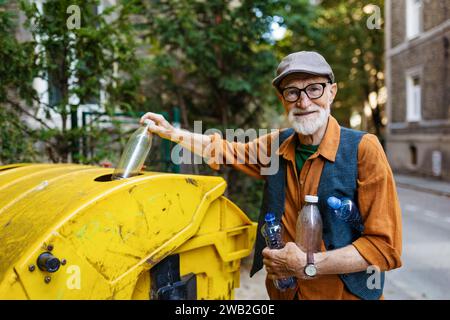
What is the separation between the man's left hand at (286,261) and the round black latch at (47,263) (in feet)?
2.91

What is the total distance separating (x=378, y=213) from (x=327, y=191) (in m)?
0.23

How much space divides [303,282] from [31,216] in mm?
1251

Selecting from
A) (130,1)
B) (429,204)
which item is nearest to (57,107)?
(130,1)

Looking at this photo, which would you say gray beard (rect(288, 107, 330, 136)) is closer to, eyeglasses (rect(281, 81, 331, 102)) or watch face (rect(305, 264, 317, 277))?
eyeglasses (rect(281, 81, 331, 102))

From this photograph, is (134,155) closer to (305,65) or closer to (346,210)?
(305,65)

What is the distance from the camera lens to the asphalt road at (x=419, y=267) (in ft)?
14.9

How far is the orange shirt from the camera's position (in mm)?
1785

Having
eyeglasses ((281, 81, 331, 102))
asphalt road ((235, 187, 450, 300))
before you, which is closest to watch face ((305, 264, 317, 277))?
eyeglasses ((281, 81, 331, 102))

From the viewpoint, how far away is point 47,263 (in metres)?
1.58

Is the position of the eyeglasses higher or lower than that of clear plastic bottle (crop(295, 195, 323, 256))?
higher

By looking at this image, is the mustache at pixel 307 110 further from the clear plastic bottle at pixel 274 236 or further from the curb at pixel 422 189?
the curb at pixel 422 189

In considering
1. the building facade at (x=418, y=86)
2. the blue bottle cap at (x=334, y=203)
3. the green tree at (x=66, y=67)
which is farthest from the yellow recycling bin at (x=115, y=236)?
the building facade at (x=418, y=86)

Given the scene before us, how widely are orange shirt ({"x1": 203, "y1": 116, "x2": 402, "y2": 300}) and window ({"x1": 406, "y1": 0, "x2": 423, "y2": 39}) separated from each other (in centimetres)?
1588

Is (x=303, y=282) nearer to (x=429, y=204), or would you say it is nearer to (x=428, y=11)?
(x=429, y=204)
